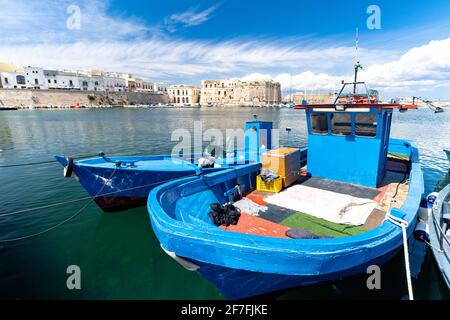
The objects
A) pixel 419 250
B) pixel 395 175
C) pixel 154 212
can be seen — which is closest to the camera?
pixel 154 212

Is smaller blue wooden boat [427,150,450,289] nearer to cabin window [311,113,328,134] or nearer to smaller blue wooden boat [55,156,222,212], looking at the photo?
cabin window [311,113,328,134]

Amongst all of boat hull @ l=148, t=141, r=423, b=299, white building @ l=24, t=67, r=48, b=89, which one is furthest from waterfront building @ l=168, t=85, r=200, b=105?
boat hull @ l=148, t=141, r=423, b=299

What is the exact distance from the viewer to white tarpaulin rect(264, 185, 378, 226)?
5895 mm

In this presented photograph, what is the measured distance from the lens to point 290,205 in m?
6.55

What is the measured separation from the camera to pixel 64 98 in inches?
4530

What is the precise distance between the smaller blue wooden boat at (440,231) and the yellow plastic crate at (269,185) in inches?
154

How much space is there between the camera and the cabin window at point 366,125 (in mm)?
7586

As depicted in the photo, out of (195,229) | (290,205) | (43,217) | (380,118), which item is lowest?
(43,217)

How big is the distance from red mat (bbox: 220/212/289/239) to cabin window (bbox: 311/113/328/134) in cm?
439

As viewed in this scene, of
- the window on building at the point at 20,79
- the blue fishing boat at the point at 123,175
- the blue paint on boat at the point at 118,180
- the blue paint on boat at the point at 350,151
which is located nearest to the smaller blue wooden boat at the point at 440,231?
the blue paint on boat at the point at 350,151

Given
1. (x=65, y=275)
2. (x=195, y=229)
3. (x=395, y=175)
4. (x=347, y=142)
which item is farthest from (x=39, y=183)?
(x=395, y=175)

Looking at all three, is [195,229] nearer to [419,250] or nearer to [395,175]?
[419,250]

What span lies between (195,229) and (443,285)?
7001mm

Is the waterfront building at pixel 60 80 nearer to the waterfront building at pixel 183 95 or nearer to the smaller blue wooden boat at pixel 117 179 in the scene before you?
the waterfront building at pixel 183 95
